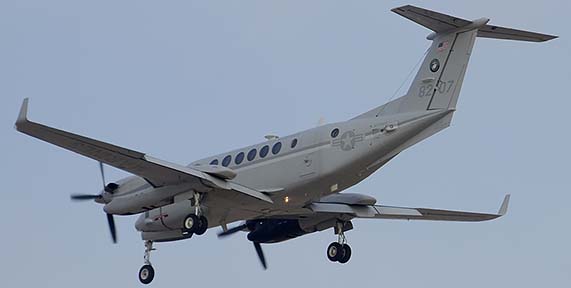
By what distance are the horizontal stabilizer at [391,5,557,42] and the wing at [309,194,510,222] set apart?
7.54 meters

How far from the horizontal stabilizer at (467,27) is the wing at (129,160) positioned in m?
8.17

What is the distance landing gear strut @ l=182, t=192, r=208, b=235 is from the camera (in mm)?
50000

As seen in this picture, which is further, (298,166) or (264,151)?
(264,151)

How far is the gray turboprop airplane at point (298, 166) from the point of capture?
4809cm

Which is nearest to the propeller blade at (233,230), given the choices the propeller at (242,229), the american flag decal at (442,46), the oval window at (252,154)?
the propeller at (242,229)

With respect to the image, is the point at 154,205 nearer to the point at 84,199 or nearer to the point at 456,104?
the point at 84,199

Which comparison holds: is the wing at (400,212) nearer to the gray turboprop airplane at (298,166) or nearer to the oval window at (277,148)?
the gray turboprop airplane at (298,166)

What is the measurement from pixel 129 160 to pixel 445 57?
11.1 meters

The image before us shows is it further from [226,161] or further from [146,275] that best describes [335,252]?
[146,275]

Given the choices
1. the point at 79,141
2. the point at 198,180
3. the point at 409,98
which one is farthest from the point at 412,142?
the point at 79,141

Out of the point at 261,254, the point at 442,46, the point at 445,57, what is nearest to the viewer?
the point at 445,57

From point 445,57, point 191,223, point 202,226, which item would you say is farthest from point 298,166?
point 445,57

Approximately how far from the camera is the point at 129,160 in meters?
48.9

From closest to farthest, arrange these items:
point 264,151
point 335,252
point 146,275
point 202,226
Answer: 1. point 202,226
2. point 264,151
3. point 146,275
4. point 335,252
